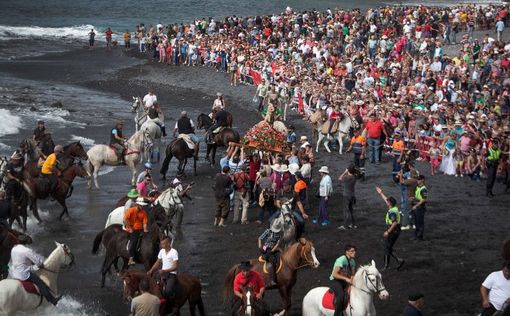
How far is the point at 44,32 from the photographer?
3241 inches

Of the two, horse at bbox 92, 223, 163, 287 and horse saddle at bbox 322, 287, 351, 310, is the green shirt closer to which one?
horse saddle at bbox 322, 287, 351, 310

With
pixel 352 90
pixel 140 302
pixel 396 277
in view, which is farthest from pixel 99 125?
pixel 140 302

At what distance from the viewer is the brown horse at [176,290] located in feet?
55.0

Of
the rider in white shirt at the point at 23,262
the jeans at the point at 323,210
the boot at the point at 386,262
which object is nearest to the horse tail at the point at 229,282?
the rider in white shirt at the point at 23,262

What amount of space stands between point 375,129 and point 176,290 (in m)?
15.4

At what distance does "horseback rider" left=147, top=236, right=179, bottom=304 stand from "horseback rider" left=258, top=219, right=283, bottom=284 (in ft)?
6.31

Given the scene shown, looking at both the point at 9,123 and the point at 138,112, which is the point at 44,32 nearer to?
the point at 9,123

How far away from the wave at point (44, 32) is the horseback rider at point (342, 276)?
2491 inches

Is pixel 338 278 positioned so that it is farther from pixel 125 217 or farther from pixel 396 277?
pixel 125 217

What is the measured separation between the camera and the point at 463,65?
3888 centimetres

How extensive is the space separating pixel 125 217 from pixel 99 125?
21336 mm

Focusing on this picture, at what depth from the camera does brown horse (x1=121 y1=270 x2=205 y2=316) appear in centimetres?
1677

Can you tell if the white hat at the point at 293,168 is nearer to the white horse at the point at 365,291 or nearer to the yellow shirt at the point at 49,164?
the yellow shirt at the point at 49,164

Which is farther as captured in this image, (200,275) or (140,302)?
(200,275)
